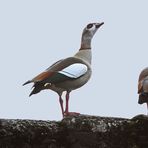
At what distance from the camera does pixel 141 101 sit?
697cm

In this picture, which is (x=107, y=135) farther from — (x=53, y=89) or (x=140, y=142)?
(x=53, y=89)

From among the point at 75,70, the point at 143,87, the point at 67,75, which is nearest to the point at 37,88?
the point at 67,75

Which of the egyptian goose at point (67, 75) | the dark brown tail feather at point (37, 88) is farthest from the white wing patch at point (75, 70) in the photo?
the dark brown tail feather at point (37, 88)

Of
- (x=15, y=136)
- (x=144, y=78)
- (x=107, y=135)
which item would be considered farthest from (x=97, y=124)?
(x=144, y=78)

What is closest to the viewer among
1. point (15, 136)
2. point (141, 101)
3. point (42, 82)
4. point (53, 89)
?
point (15, 136)

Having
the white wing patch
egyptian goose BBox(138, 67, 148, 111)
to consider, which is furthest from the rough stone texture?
egyptian goose BBox(138, 67, 148, 111)

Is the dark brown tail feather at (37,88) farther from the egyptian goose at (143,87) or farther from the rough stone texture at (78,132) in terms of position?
the egyptian goose at (143,87)

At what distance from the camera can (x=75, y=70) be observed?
17.9 feet

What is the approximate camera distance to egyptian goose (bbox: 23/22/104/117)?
4.94 m

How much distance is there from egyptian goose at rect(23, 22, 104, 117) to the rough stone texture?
1.65m

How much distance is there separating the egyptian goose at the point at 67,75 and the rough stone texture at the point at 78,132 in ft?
5.42

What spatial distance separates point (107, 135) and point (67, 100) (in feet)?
7.88

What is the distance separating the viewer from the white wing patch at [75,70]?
209 inches

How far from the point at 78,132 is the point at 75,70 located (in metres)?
2.45
